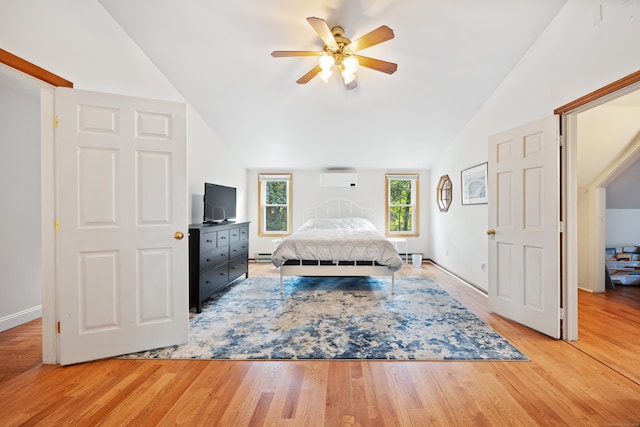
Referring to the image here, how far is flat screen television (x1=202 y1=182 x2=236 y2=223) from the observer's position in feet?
12.7

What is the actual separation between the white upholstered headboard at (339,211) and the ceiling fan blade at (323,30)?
164 inches

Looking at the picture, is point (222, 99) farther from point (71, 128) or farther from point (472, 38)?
point (472, 38)

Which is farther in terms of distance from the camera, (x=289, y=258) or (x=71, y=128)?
(x=289, y=258)

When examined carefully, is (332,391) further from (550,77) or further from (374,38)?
(550,77)

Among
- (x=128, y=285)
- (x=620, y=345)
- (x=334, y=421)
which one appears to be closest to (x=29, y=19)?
(x=128, y=285)

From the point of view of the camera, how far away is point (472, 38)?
2.79 m

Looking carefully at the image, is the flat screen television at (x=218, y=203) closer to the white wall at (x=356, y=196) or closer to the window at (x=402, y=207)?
the white wall at (x=356, y=196)

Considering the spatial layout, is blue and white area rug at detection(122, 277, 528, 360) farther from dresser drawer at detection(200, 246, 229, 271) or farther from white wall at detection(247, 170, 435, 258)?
white wall at detection(247, 170, 435, 258)

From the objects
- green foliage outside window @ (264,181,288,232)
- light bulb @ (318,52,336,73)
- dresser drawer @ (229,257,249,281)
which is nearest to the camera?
light bulb @ (318,52,336,73)

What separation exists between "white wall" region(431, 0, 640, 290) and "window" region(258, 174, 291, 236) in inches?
146

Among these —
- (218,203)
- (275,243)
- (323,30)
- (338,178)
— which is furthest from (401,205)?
(323,30)

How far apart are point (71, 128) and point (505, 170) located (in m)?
4.03

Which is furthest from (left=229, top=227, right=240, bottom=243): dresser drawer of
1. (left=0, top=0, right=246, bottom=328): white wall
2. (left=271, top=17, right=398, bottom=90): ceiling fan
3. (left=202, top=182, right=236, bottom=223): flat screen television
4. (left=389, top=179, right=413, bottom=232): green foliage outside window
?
(left=389, top=179, right=413, bottom=232): green foliage outside window

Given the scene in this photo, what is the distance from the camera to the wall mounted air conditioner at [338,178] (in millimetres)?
6098
